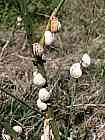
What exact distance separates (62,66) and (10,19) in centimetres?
77

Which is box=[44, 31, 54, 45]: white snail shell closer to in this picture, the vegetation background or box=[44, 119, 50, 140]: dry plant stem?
the vegetation background

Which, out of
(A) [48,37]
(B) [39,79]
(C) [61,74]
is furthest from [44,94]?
(C) [61,74]

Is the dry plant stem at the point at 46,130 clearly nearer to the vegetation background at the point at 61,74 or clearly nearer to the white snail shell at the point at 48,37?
the vegetation background at the point at 61,74

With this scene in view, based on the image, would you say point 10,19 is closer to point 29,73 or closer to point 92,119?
point 29,73

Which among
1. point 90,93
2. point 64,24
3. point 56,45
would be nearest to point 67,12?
point 64,24

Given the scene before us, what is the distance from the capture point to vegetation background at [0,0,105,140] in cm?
145

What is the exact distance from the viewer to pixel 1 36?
2.43m

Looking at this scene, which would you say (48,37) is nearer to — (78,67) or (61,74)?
(78,67)

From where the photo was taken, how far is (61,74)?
71.3 inches

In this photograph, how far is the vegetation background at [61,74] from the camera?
1.45 metres

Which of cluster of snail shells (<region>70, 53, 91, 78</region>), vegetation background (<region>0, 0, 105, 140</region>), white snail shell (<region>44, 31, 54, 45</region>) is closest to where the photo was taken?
white snail shell (<region>44, 31, 54, 45</region>)

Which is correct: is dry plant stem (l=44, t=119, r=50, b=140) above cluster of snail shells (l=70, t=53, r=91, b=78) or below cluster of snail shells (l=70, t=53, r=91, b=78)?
below

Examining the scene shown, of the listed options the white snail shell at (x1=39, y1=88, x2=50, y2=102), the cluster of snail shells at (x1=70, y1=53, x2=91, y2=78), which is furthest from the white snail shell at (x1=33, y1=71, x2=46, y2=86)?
the cluster of snail shells at (x1=70, y1=53, x2=91, y2=78)

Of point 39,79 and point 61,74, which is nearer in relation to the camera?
point 39,79
